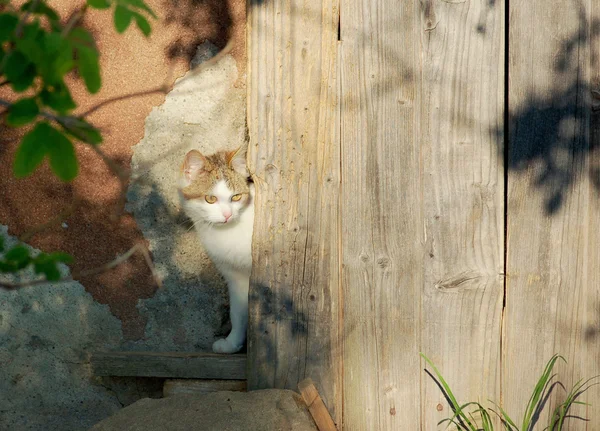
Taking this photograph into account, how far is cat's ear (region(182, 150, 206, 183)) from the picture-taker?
2.79 meters

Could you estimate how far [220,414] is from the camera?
8.12 ft

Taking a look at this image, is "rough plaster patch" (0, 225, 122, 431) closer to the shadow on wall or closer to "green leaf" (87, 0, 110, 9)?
the shadow on wall

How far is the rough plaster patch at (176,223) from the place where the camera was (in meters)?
2.91

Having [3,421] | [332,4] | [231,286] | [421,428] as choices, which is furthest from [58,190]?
[421,428]

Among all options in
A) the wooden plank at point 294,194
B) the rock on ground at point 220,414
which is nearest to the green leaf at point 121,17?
the wooden plank at point 294,194

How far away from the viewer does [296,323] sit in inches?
104

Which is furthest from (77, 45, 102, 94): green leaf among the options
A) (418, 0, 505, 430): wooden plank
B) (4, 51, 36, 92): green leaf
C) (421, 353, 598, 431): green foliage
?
(421, 353, 598, 431): green foliage

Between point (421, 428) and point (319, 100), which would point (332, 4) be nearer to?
point (319, 100)

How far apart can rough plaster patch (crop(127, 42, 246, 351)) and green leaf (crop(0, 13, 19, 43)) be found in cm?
175

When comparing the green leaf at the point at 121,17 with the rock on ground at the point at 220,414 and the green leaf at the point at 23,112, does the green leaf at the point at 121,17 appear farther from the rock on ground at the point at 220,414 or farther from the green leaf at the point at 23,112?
the rock on ground at the point at 220,414

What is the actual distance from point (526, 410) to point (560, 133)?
998 millimetres

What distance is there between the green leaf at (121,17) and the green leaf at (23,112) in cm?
18

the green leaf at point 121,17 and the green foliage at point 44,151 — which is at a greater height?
the green leaf at point 121,17

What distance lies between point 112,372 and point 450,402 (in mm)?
1351
